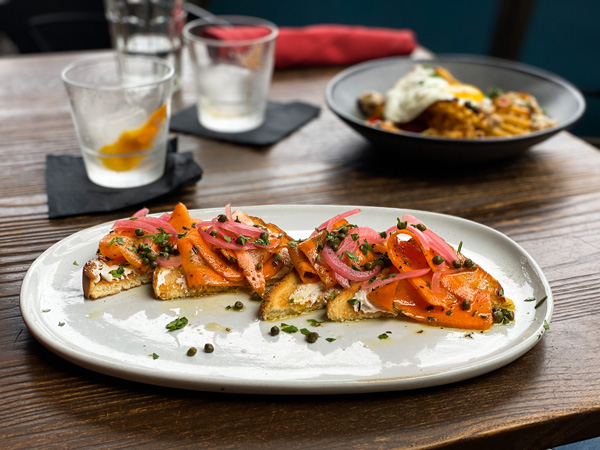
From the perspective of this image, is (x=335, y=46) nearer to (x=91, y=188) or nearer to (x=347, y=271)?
(x=91, y=188)

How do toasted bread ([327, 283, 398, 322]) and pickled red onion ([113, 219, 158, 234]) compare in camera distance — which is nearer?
toasted bread ([327, 283, 398, 322])

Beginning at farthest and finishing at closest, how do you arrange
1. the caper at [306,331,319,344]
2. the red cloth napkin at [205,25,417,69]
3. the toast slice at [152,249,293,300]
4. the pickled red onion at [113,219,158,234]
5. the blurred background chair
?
the blurred background chair → the red cloth napkin at [205,25,417,69] → the pickled red onion at [113,219,158,234] → the toast slice at [152,249,293,300] → the caper at [306,331,319,344]

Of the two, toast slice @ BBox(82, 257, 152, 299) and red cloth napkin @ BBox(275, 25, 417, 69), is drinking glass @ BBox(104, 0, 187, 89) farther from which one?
toast slice @ BBox(82, 257, 152, 299)

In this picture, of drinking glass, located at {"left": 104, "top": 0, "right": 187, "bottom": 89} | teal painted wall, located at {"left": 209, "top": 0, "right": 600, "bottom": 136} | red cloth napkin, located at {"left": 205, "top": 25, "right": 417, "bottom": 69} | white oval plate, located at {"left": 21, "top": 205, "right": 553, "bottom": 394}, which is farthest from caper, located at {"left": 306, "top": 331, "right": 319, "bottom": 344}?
teal painted wall, located at {"left": 209, "top": 0, "right": 600, "bottom": 136}

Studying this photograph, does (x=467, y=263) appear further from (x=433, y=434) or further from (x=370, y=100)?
(x=370, y=100)

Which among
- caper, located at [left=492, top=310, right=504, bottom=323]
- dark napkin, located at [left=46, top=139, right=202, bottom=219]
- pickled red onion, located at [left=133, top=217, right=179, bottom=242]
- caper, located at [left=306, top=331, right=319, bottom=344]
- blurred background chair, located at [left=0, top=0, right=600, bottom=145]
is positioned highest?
caper, located at [left=492, top=310, right=504, bottom=323]

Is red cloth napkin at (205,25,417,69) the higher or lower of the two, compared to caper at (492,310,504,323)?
lower

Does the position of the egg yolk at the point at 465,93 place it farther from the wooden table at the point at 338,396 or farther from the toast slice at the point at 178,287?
the toast slice at the point at 178,287

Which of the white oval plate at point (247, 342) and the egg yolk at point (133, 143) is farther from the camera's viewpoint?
the egg yolk at point (133, 143)

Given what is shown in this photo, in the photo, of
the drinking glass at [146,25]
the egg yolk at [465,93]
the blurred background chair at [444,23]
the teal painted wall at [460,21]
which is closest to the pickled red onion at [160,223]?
the egg yolk at [465,93]

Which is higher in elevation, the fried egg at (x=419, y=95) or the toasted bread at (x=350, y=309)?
the fried egg at (x=419, y=95)
